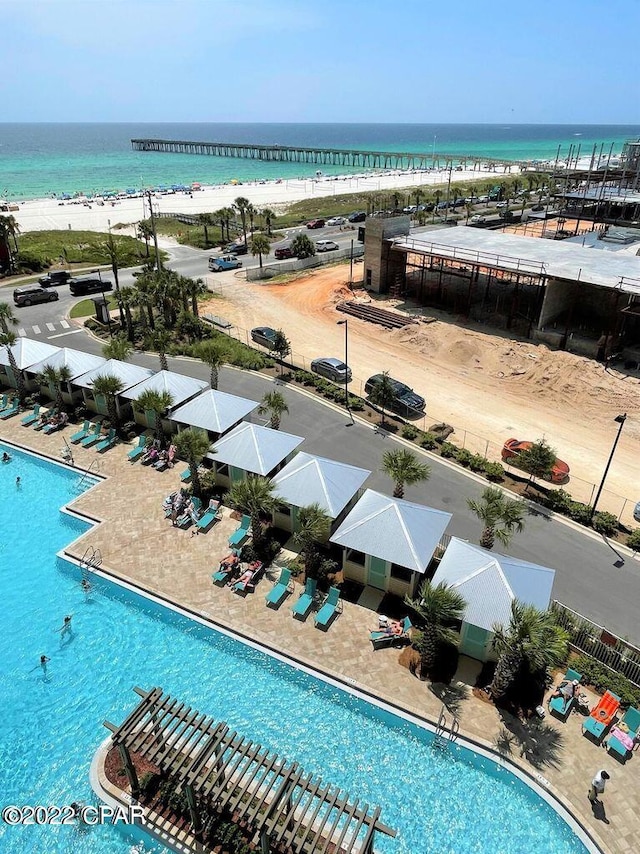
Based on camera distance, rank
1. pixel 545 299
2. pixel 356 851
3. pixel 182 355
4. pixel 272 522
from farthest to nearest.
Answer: pixel 545 299 < pixel 182 355 < pixel 272 522 < pixel 356 851

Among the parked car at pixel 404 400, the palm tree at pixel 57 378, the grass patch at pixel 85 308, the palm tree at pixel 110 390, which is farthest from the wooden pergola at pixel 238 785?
the grass patch at pixel 85 308

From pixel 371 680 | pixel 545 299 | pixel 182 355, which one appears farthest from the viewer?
pixel 545 299

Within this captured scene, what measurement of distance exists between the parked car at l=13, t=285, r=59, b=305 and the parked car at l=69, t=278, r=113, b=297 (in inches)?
73.4

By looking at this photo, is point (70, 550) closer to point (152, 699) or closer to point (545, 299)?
point (152, 699)

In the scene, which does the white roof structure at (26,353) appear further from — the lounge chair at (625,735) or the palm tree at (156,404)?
the lounge chair at (625,735)

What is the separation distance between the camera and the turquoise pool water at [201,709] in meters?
13.4

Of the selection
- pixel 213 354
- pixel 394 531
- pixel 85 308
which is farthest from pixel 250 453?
pixel 85 308

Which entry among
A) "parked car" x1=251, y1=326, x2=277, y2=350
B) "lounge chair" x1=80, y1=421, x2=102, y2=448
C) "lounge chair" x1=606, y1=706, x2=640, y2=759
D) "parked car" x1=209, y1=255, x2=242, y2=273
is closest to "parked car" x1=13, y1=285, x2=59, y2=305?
"parked car" x1=209, y1=255, x2=242, y2=273

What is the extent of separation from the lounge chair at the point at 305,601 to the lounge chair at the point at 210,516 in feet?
18.5

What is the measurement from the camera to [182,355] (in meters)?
40.0

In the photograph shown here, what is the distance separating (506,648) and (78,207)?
Answer: 418 feet

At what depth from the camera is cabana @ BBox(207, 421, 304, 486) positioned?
24.1 metres

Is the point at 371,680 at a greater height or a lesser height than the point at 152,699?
lesser

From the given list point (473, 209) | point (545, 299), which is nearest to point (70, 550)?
point (545, 299)
